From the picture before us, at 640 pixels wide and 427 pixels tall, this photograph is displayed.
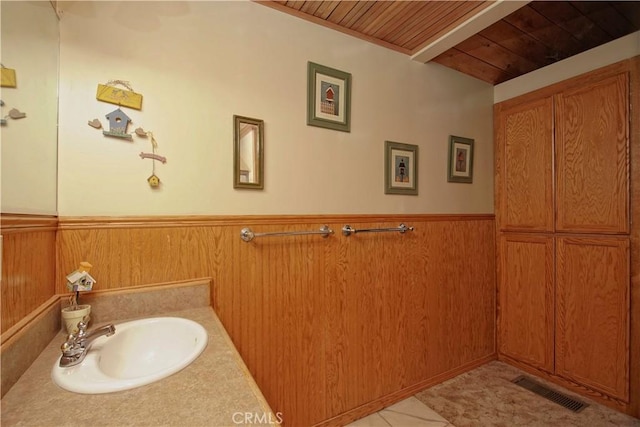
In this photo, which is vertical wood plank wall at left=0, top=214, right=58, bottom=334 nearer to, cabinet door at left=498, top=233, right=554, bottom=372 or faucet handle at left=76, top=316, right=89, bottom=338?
faucet handle at left=76, top=316, right=89, bottom=338

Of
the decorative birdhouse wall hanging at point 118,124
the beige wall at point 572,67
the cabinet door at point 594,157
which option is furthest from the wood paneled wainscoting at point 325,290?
the beige wall at point 572,67

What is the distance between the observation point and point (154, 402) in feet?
Result: 1.86

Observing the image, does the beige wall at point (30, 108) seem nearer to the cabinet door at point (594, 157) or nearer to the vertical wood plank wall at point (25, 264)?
the vertical wood plank wall at point (25, 264)

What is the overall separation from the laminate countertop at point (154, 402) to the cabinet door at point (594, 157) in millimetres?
2237

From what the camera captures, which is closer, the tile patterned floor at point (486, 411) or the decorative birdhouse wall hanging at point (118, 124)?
the decorative birdhouse wall hanging at point (118, 124)

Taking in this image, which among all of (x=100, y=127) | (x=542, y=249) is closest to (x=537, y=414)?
(x=542, y=249)

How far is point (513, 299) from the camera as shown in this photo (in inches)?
85.0

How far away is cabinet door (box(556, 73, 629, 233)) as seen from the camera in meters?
1.67

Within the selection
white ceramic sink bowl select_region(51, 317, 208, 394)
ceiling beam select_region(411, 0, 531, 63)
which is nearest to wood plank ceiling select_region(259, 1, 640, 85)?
ceiling beam select_region(411, 0, 531, 63)

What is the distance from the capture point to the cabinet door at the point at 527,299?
1.96m

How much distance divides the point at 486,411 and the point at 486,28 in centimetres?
227

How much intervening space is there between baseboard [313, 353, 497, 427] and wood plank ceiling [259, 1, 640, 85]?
2.18 meters

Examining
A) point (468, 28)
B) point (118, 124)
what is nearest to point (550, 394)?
point (468, 28)

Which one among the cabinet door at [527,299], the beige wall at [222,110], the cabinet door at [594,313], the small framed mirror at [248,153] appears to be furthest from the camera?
the cabinet door at [527,299]
